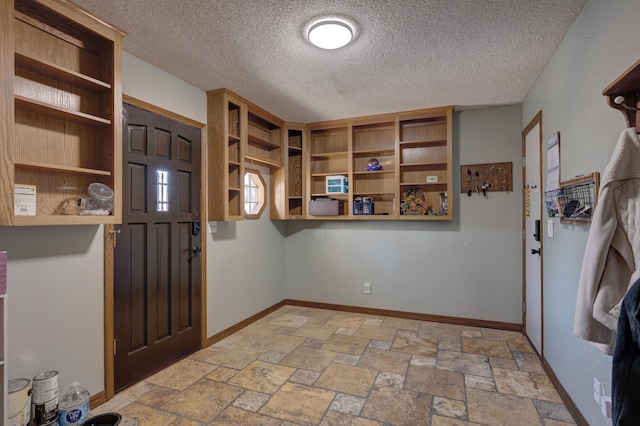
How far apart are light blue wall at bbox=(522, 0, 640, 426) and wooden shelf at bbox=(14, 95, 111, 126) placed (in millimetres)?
2798

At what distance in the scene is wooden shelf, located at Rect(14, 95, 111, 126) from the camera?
5.52 ft

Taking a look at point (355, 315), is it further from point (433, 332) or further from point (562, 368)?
point (562, 368)

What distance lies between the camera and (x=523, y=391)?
7.77ft

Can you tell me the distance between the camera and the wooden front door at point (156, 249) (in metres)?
2.45

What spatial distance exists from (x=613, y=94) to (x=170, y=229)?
3.01 m

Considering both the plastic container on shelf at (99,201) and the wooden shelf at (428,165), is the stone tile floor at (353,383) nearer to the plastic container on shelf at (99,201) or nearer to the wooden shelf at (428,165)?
the plastic container on shelf at (99,201)

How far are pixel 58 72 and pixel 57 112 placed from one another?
229mm

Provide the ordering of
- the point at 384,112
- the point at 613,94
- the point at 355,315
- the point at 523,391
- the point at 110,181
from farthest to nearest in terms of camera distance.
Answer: the point at 355,315
the point at 384,112
the point at 523,391
the point at 110,181
the point at 613,94

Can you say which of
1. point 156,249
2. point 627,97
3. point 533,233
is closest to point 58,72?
point 156,249

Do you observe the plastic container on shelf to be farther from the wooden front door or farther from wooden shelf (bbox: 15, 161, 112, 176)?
the wooden front door

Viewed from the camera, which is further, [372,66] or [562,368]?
[372,66]

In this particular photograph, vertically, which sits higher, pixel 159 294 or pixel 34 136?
pixel 34 136

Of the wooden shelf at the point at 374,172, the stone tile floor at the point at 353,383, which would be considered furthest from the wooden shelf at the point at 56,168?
the wooden shelf at the point at 374,172

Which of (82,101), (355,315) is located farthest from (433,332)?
(82,101)
